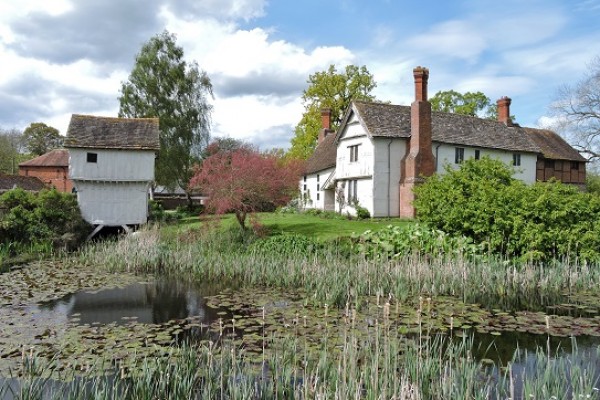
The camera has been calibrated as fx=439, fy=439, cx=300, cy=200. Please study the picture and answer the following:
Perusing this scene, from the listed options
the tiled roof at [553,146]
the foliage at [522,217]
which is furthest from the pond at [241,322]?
the tiled roof at [553,146]

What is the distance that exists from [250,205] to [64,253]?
866 cm

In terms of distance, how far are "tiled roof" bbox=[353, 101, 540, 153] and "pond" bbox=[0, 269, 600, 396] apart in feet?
63.2

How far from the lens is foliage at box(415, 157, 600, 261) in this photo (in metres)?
13.6

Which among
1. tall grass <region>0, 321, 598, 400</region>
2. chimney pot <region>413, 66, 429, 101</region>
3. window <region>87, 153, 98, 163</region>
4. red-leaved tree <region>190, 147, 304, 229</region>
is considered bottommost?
tall grass <region>0, 321, 598, 400</region>

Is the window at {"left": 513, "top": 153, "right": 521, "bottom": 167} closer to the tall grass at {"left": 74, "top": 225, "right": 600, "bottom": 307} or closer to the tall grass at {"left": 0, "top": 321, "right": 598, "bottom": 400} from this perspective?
the tall grass at {"left": 74, "top": 225, "right": 600, "bottom": 307}

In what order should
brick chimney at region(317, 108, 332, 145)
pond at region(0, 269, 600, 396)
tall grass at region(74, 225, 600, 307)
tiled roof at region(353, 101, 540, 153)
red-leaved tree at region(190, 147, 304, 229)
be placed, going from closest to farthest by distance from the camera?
1. pond at region(0, 269, 600, 396)
2. tall grass at region(74, 225, 600, 307)
3. red-leaved tree at region(190, 147, 304, 229)
4. tiled roof at region(353, 101, 540, 153)
5. brick chimney at region(317, 108, 332, 145)

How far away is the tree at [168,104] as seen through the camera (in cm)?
3628

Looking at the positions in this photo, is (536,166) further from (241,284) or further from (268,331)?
(268,331)

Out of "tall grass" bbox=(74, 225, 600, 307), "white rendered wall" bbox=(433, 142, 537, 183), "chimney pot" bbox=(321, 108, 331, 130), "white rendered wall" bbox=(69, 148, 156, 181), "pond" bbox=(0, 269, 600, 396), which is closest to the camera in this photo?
"pond" bbox=(0, 269, 600, 396)

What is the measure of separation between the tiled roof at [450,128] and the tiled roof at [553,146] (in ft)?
14.9

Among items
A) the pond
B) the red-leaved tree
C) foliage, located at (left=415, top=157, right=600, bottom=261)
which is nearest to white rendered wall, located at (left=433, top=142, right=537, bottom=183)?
foliage, located at (left=415, top=157, right=600, bottom=261)

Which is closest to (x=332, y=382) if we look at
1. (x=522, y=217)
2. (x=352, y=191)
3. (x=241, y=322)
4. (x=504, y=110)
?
(x=241, y=322)

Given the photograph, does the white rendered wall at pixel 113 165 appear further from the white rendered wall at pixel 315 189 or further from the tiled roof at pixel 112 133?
the white rendered wall at pixel 315 189

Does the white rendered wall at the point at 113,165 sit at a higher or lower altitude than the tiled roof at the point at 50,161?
lower
